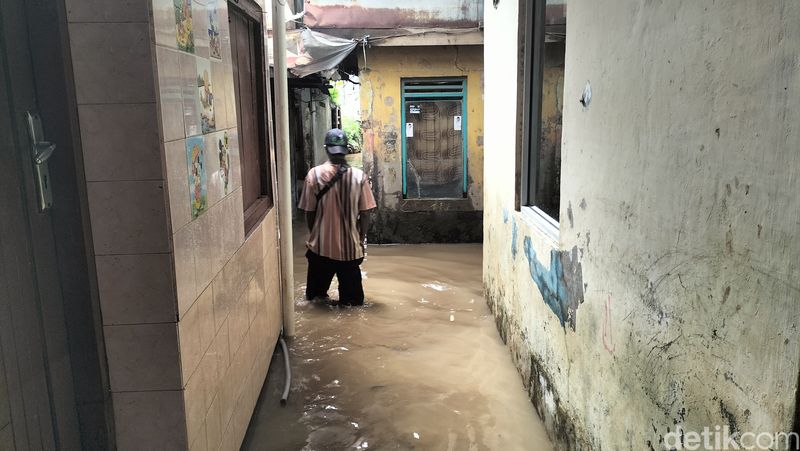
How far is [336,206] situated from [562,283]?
2.87 meters

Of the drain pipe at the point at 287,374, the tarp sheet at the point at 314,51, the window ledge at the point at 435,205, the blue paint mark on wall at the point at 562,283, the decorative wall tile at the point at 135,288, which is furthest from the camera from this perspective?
the window ledge at the point at 435,205

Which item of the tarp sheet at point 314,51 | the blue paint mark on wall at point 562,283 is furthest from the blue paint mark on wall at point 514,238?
the tarp sheet at point 314,51

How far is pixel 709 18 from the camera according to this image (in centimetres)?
174

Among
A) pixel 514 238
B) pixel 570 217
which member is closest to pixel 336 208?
pixel 514 238

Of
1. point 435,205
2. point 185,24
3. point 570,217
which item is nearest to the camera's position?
point 185,24

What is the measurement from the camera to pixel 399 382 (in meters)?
4.29

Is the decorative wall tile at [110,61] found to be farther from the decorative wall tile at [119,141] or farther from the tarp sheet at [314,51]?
the tarp sheet at [314,51]

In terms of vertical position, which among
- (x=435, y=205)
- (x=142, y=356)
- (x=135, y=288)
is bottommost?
(x=435, y=205)

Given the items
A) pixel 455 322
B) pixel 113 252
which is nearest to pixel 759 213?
pixel 113 252

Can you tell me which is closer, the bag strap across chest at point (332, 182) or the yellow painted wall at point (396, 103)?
the bag strap across chest at point (332, 182)

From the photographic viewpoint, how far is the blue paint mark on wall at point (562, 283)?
3.04 m

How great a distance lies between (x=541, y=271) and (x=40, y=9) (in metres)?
2.89

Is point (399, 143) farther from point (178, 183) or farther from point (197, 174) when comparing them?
point (178, 183)

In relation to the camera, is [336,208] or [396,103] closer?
[336,208]
